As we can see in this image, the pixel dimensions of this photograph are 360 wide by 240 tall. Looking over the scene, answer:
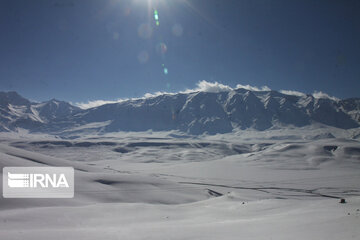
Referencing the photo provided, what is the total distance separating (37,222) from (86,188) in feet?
76.5

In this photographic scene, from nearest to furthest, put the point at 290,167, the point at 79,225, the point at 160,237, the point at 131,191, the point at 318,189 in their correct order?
the point at 160,237 → the point at 79,225 → the point at 131,191 → the point at 318,189 → the point at 290,167

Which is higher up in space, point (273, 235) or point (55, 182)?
point (55, 182)

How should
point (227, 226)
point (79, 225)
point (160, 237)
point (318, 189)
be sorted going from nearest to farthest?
point (160, 237)
point (227, 226)
point (79, 225)
point (318, 189)

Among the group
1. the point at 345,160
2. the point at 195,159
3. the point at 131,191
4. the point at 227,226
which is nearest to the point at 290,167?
the point at 345,160

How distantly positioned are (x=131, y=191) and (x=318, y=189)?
56.8 metres

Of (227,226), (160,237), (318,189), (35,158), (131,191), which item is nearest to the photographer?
(160,237)

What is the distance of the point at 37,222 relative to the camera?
56.2ft

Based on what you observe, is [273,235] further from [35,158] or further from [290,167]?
[290,167]

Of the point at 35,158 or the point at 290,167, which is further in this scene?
the point at 290,167

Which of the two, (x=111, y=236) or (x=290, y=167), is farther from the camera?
(x=290, y=167)

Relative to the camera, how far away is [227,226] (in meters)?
14.1

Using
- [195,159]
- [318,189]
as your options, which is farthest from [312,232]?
[195,159]

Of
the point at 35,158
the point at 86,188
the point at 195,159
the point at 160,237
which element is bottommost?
the point at 160,237

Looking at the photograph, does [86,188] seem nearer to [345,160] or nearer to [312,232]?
[312,232]
